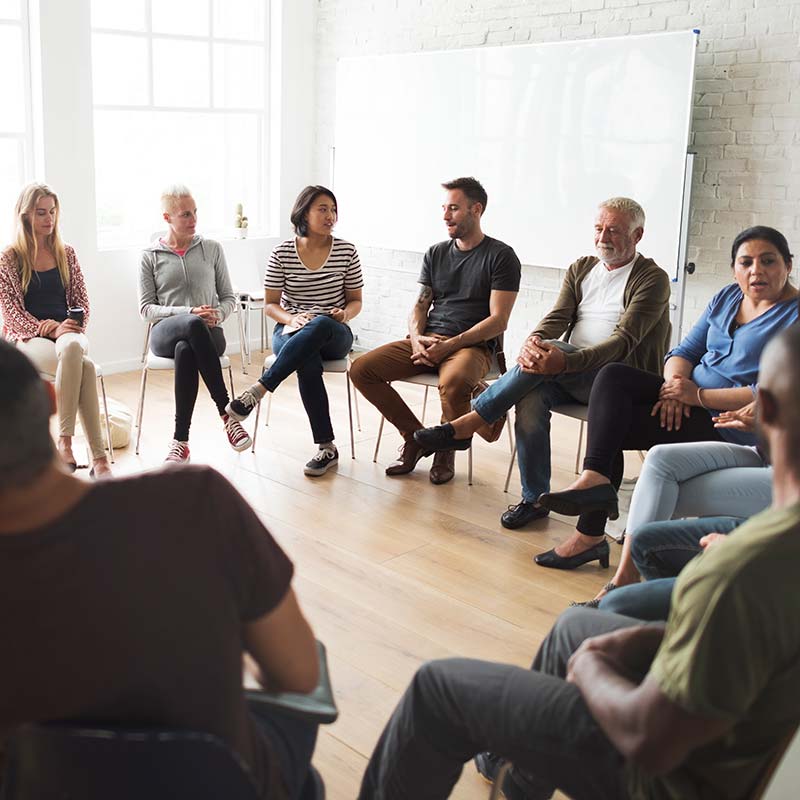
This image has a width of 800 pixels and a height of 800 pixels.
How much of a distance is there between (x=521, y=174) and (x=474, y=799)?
13.7ft

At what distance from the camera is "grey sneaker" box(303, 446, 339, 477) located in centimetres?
427

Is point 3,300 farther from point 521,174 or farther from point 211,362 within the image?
point 521,174

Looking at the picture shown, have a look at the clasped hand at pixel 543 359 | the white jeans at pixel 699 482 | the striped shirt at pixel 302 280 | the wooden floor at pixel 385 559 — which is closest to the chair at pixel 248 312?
the wooden floor at pixel 385 559

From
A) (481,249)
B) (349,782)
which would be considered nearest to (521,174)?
(481,249)

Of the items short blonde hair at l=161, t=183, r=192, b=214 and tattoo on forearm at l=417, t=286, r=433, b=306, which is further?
short blonde hair at l=161, t=183, r=192, b=214

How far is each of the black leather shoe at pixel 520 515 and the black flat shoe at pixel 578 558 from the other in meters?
0.34

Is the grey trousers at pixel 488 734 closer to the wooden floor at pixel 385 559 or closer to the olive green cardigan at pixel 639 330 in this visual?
the wooden floor at pixel 385 559

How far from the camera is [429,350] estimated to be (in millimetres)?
4133

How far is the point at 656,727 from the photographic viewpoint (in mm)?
1271

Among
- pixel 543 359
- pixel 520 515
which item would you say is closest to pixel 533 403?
pixel 543 359

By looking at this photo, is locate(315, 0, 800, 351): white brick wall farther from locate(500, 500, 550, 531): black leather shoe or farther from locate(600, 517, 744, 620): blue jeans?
locate(600, 517, 744, 620): blue jeans

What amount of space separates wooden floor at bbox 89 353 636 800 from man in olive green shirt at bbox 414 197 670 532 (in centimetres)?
30

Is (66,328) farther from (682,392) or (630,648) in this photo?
(630,648)

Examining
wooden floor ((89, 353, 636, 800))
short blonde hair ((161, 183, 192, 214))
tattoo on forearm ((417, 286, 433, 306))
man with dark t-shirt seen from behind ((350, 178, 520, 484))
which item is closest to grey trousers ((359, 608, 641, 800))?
wooden floor ((89, 353, 636, 800))
